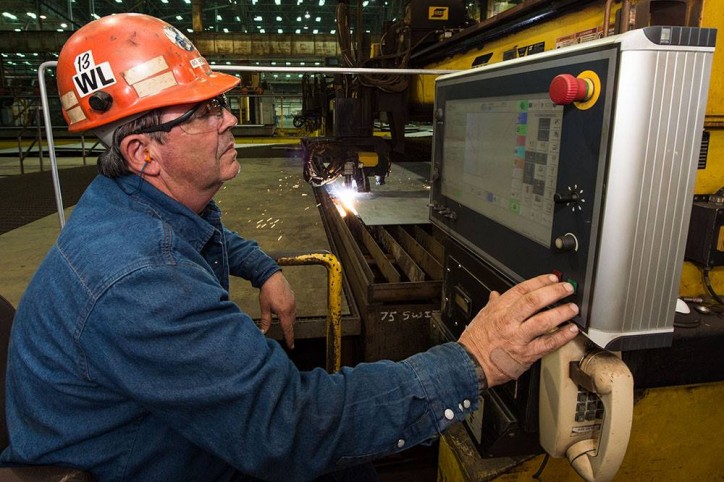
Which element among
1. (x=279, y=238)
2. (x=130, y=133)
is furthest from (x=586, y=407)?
(x=279, y=238)

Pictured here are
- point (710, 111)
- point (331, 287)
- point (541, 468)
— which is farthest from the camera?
point (331, 287)

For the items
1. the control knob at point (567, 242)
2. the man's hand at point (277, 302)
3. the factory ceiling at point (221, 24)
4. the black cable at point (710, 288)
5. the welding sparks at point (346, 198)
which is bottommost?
the welding sparks at point (346, 198)

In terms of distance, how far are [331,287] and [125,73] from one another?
107 centimetres

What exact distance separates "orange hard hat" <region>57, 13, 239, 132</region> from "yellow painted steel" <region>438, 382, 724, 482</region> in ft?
4.08

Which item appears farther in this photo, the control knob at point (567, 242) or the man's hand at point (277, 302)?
the man's hand at point (277, 302)

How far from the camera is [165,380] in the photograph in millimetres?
781

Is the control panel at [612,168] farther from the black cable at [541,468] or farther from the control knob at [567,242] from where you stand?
the black cable at [541,468]

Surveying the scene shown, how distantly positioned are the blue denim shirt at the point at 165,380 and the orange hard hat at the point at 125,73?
0.54 feet

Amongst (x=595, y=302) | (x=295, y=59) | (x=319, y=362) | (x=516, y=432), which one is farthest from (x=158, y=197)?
(x=295, y=59)

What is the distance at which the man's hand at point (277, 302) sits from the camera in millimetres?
1621

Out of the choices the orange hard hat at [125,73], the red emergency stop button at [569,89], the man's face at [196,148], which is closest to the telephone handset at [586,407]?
the red emergency stop button at [569,89]

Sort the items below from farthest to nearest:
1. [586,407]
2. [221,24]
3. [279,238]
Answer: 1. [221,24]
2. [279,238]
3. [586,407]

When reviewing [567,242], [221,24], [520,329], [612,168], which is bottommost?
[520,329]

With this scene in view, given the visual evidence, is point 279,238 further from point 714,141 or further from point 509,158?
point 714,141
